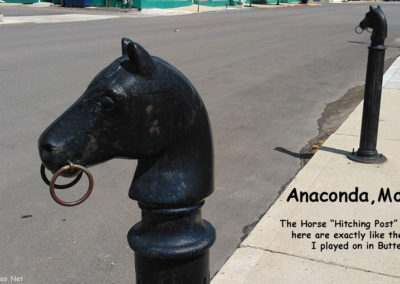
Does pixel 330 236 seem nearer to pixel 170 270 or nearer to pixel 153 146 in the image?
A: pixel 170 270

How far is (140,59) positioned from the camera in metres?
1.59

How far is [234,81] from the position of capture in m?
10.6

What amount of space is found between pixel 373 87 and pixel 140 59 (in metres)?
4.27

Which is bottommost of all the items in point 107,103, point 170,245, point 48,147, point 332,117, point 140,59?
point 332,117

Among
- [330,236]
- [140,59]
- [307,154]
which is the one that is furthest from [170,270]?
[307,154]

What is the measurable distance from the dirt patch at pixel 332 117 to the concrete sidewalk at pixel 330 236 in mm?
718

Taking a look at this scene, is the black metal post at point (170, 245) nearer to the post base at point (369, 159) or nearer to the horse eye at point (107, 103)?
the horse eye at point (107, 103)

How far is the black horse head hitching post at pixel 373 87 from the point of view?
5180mm

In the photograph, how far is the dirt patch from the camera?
6.28 m

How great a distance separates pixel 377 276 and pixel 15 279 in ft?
7.90

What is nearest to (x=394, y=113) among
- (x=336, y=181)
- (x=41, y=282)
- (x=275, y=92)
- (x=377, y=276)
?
(x=275, y=92)

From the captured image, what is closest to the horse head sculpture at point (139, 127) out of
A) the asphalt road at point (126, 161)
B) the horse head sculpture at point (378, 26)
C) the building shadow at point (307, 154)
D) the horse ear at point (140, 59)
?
the horse ear at point (140, 59)

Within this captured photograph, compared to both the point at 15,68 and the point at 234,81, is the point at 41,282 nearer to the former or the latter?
the point at 234,81

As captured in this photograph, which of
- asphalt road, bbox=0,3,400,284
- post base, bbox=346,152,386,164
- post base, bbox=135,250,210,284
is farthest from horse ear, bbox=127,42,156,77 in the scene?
post base, bbox=346,152,386,164
